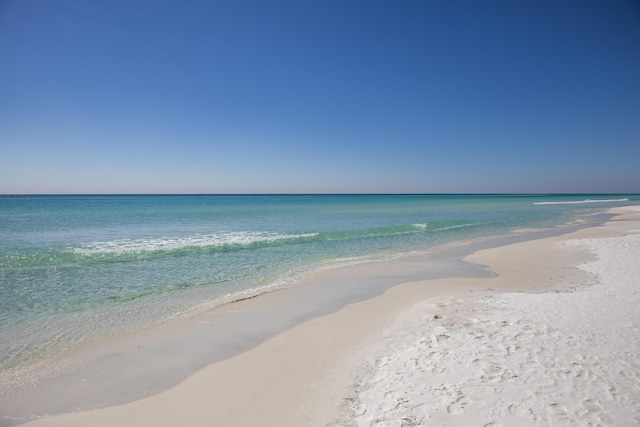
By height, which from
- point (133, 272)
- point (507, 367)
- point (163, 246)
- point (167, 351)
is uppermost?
point (507, 367)

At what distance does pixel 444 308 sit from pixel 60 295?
11.0m

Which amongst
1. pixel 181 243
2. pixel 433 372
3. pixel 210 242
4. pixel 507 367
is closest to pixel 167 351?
pixel 433 372

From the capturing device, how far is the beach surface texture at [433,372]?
382 cm

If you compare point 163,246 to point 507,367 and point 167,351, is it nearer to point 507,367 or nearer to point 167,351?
point 167,351

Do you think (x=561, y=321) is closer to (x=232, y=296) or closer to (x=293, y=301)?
(x=293, y=301)

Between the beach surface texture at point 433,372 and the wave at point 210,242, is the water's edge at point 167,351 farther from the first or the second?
the wave at point 210,242

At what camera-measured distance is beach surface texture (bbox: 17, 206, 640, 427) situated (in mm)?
3820

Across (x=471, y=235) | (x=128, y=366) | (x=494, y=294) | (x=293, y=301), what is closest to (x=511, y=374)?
(x=494, y=294)

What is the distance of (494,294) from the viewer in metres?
8.59

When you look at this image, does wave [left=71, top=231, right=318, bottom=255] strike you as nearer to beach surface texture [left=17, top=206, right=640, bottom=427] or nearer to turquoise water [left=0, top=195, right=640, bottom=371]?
turquoise water [left=0, top=195, right=640, bottom=371]

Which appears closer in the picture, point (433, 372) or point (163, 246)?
point (433, 372)

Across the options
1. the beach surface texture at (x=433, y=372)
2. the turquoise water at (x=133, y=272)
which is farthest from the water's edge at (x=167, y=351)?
the turquoise water at (x=133, y=272)

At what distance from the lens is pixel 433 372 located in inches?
182

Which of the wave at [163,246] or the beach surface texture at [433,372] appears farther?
the wave at [163,246]
